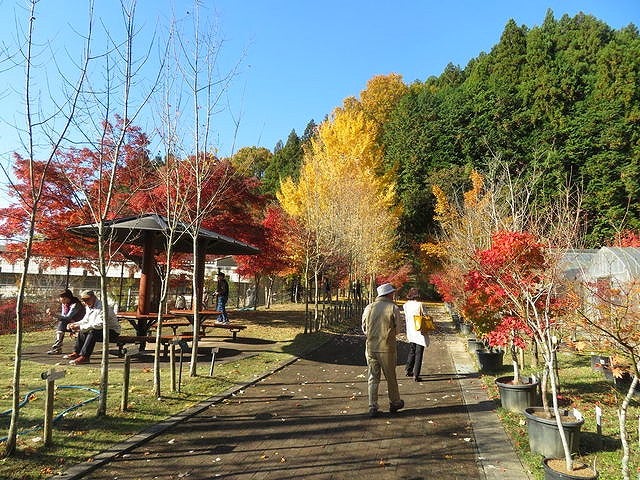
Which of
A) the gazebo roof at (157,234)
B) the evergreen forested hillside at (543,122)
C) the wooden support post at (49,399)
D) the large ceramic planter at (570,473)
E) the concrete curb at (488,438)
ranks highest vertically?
the evergreen forested hillside at (543,122)

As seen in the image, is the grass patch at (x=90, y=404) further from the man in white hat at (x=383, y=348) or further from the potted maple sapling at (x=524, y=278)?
the potted maple sapling at (x=524, y=278)

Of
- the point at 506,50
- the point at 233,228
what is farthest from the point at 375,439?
the point at 506,50

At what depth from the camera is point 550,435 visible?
4188mm

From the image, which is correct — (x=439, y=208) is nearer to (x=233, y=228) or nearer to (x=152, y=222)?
(x=233, y=228)

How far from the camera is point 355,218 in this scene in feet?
63.1

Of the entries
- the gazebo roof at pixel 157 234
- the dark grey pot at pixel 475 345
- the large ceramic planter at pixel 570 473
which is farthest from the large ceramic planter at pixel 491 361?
the gazebo roof at pixel 157 234

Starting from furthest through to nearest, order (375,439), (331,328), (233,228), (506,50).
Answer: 1. (506,50)
2. (331,328)
3. (233,228)
4. (375,439)

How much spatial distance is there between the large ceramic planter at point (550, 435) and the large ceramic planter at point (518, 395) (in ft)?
4.43

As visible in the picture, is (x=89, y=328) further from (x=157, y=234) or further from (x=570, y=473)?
(x=570, y=473)

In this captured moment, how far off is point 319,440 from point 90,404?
9.30 feet

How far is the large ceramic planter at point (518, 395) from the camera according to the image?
226 inches

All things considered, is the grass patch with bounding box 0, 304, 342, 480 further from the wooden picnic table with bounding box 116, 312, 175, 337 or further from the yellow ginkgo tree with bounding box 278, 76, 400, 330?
the yellow ginkgo tree with bounding box 278, 76, 400, 330

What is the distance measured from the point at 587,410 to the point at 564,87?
34.0 m

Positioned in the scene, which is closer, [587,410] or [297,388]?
[587,410]
